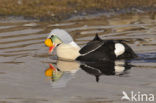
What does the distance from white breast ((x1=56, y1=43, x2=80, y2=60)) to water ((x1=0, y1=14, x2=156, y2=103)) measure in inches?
8.2

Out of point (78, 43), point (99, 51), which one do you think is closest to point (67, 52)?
point (99, 51)

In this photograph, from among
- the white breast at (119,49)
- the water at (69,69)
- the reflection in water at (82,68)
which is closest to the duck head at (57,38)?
the water at (69,69)

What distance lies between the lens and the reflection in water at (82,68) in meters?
10.3

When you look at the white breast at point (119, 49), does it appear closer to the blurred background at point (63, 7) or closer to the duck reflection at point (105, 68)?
the duck reflection at point (105, 68)

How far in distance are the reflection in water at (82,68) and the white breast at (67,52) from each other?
15cm

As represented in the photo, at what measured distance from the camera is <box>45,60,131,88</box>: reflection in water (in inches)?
407

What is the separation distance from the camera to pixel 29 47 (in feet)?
43.3

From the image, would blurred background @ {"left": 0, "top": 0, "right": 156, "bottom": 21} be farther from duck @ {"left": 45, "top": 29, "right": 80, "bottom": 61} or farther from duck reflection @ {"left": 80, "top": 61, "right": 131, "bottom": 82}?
duck reflection @ {"left": 80, "top": 61, "right": 131, "bottom": 82}

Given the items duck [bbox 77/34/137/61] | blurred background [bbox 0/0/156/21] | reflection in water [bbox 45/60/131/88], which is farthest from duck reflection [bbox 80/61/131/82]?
blurred background [bbox 0/0/156/21]

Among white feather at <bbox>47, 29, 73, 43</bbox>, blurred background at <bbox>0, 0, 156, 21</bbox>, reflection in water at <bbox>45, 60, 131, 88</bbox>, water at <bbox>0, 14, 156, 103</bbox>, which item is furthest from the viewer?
blurred background at <bbox>0, 0, 156, 21</bbox>

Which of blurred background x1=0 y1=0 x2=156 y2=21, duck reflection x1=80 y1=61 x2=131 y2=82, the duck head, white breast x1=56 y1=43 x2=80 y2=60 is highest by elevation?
the duck head

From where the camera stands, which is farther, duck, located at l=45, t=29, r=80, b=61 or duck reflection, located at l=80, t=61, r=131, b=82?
duck, located at l=45, t=29, r=80, b=61

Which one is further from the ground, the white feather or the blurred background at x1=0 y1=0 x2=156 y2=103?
the white feather

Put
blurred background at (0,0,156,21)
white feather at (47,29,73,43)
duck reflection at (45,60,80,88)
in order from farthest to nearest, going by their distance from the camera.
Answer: blurred background at (0,0,156,21), white feather at (47,29,73,43), duck reflection at (45,60,80,88)
